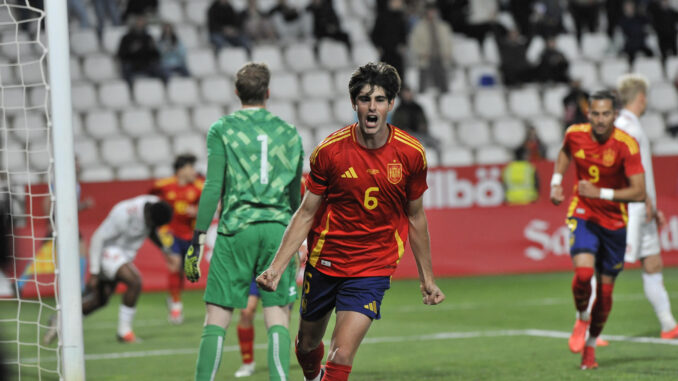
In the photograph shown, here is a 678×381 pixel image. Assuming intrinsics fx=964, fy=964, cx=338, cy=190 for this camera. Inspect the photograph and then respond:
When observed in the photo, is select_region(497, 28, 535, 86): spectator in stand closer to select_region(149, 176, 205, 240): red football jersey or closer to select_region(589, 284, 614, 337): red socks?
select_region(149, 176, 205, 240): red football jersey

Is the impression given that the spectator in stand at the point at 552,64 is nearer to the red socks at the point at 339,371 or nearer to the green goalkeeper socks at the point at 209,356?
the green goalkeeper socks at the point at 209,356

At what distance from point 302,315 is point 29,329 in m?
6.68

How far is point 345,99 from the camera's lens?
62.8 ft

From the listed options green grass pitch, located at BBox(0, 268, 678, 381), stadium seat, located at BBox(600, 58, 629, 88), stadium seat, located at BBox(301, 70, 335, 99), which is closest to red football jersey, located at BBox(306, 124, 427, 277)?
green grass pitch, located at BBox(0, 268, 678, 381)

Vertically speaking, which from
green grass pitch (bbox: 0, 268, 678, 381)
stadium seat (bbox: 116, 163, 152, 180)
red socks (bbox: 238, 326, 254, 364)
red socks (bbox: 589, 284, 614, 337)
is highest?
stadium seat (bbox: 116, 163, 152, 180)

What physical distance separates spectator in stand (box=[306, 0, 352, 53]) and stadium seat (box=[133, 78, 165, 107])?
3366 mm

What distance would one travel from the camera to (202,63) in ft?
64.0

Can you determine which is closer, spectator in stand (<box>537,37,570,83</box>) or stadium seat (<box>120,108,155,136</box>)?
stadium seat (<box>120,108,155,136</box>)

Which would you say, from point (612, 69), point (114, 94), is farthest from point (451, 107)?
point (114, 94)

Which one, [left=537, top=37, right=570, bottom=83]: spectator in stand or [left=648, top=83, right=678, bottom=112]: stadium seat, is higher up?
[left=537, top=37, right=570, bottom=83]: spectator in stand

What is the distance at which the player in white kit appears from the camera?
33.7ft

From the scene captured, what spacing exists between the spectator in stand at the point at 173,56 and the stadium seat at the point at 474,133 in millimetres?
5596

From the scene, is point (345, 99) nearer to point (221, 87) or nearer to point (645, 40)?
point (221, 87)

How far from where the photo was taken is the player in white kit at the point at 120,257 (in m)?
10.3
